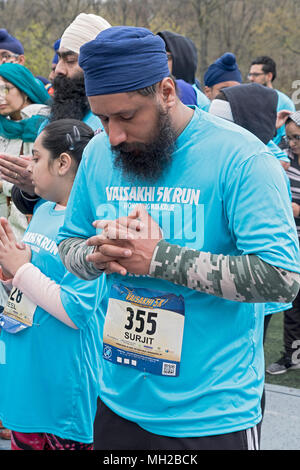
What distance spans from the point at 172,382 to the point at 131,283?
294 mm

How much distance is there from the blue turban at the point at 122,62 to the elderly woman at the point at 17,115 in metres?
2.22

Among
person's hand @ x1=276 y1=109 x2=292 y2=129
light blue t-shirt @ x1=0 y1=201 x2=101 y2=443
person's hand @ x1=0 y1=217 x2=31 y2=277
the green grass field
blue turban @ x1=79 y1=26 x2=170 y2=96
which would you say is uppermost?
blue turban @ x1=79 y1=26 x2=170 y2=96

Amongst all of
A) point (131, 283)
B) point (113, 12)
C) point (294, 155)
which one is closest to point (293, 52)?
point (113, 12)

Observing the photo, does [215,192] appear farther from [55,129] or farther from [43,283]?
[55,129]

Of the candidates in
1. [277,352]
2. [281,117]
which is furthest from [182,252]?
[277,352]

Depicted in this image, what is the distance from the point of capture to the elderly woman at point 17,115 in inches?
151

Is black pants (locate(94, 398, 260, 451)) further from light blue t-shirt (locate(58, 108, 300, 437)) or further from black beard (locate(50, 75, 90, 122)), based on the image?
black beard (locate(50, 75, 90, 122))

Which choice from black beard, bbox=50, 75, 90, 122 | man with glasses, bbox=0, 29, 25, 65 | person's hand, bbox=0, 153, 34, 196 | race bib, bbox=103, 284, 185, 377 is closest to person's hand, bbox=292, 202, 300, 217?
black beard, bbox=50, 75, 90, 122

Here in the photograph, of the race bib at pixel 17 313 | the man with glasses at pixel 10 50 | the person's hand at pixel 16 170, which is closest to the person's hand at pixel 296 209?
the person's hand at pixel 16 170

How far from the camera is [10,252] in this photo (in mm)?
2322

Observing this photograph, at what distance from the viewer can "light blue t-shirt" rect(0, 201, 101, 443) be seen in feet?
7.72

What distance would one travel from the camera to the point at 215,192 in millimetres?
1561

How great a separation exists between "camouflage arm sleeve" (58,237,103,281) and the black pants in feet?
1.31

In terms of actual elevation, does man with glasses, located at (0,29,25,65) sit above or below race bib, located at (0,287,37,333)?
below
